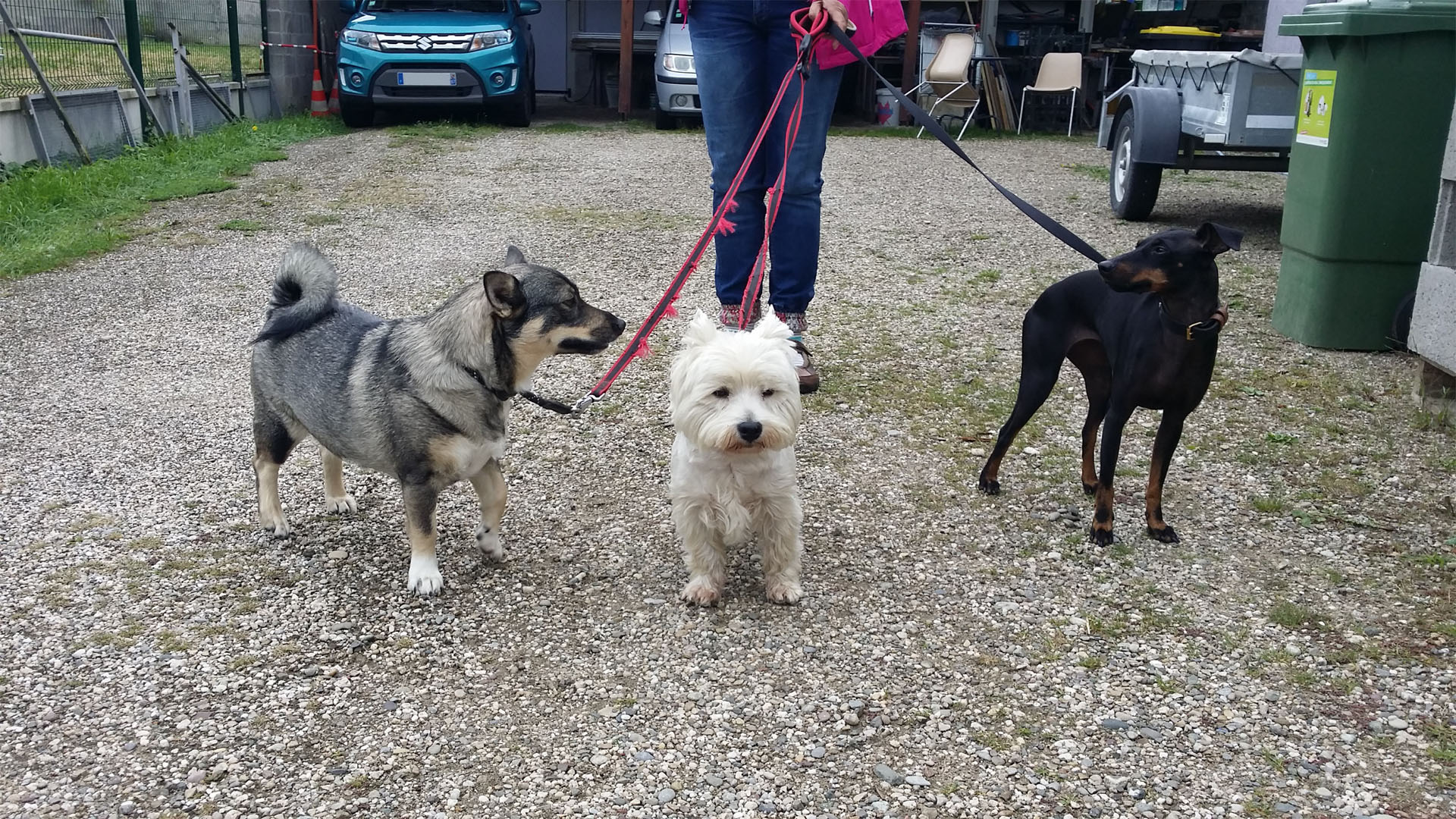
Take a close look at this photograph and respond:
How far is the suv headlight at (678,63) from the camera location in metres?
14.5

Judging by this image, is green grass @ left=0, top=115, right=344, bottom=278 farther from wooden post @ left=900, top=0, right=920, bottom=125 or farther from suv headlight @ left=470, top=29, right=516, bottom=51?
wooden post @ left=900, top=0, right=920, bottom=125

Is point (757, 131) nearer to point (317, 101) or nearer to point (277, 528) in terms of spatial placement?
point (277, 528)

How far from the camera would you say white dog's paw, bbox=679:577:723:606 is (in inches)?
130

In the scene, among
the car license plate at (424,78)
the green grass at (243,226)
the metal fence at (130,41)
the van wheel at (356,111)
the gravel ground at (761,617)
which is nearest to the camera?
the gravel ground at (761,617)

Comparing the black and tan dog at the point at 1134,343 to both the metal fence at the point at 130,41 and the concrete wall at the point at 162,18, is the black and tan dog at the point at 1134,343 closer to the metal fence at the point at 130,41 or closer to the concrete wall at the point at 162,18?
the metal fence at the point at 130,41

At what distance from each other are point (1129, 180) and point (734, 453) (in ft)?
22.8

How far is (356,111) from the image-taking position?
46.3 feet

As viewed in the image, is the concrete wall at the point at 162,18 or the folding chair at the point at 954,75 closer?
the concrete wall at the point at 162,18

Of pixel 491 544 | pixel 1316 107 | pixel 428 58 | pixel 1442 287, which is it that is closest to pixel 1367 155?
pixel 1316 107

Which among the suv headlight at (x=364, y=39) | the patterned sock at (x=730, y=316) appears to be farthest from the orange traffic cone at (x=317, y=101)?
the patterned sock at (x=730, y=316)

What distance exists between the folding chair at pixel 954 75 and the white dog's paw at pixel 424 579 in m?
12.9

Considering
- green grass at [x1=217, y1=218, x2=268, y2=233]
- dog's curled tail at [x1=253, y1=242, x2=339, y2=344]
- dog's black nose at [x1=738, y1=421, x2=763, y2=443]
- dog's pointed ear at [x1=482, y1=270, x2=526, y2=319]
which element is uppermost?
dog's pointed ear at [x1=482, y1=270, x2=526, y2=319]

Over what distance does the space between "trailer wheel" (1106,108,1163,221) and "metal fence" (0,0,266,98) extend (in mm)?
9069

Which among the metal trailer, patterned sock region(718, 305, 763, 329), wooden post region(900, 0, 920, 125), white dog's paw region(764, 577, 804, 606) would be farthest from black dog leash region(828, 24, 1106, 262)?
wooden post region(900, 0, 920, 125)
